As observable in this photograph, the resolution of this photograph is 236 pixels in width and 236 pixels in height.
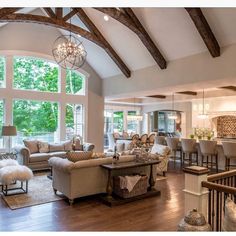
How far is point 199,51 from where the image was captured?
6461 mm

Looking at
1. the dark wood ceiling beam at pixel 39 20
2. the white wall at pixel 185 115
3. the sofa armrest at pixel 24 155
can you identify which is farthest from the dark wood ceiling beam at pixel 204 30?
the white wall at pixel 185 115

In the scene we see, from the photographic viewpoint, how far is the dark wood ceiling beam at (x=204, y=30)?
5297mm

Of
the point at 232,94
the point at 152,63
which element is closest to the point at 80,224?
the point at 152,63

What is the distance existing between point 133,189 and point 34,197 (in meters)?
1.94

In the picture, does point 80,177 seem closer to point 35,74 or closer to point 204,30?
point 204,30

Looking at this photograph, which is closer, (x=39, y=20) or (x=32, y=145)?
(x=39, y=20)

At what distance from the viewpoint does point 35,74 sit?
28.6 feet

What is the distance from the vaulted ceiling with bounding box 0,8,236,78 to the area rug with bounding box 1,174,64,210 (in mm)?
4129

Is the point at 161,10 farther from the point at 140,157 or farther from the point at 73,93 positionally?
the point at 73,93

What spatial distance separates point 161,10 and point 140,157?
3.52m

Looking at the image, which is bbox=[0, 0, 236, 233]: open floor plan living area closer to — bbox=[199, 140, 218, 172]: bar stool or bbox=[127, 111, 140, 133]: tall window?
bbox=[199, 140, 218, 172]: bar stool

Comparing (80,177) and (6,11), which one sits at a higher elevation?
(6,11)

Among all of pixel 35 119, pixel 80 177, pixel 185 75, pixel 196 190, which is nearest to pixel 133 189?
pixel 80 177

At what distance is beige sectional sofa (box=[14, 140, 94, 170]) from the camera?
692cm
